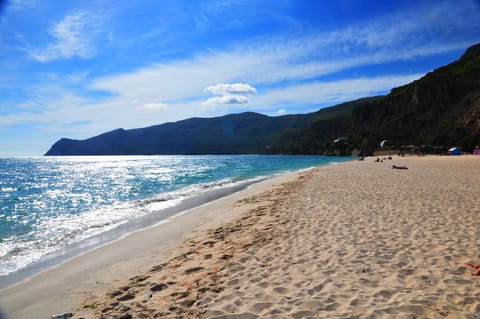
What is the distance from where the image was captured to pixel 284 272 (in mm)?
5586

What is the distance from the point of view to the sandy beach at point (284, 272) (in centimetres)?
436

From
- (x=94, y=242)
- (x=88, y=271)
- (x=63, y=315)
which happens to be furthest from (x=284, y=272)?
(x=94, y=242)

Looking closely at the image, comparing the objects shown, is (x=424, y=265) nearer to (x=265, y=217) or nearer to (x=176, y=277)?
(x=176, y=277)

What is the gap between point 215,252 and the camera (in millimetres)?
7340

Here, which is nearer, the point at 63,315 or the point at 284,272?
the point at 63,315

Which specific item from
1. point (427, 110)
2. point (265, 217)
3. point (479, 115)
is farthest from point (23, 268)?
point (427, 110)

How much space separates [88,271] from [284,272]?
492 centimetres

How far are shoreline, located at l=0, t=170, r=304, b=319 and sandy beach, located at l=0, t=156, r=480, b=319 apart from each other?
0.11 feet

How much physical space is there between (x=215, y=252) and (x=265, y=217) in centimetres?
384

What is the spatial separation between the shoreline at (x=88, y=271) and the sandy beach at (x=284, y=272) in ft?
Answer: 0.11

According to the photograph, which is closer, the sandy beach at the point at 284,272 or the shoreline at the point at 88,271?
the sandy beach at the point at 284,272

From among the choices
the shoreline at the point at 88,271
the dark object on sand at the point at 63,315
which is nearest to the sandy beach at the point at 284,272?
the shoreline at the point at 88,271

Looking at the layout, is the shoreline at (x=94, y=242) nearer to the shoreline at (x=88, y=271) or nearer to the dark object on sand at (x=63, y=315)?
the shoreline at (x=88, y=271)

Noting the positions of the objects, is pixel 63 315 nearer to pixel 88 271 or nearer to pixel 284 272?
pixel 88 271
